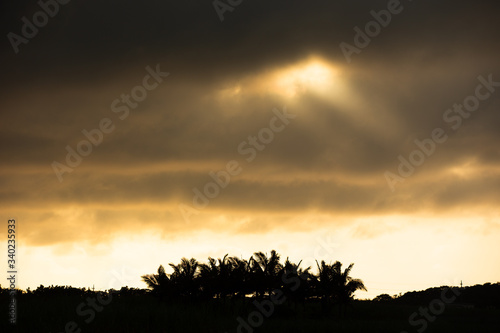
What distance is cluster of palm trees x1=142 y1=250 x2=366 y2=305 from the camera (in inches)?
2586

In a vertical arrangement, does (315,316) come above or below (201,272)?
below

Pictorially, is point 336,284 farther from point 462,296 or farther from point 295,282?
point 462,296

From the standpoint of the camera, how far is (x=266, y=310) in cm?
6669

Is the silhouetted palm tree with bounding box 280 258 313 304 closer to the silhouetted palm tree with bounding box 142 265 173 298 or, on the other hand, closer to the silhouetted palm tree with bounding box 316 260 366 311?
the silhouetted palm tree with bounding box 316 260 366 311

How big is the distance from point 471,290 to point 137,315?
9145cm

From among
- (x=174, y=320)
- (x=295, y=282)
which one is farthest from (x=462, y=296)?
(x=174, y=320)

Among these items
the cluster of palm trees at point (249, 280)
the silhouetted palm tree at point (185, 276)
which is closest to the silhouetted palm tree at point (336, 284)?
the cluster of palm trees at point (249, 280)

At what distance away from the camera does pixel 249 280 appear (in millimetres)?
65812

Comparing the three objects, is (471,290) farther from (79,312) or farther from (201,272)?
(79,312)

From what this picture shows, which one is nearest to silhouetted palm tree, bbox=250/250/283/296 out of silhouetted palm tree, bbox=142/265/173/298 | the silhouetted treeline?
silhouetted palm tree, bbox=142/265/173/298

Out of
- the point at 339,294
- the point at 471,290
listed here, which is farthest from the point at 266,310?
the point at 471,290

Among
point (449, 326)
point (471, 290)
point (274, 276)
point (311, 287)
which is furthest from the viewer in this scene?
point (471, 290)

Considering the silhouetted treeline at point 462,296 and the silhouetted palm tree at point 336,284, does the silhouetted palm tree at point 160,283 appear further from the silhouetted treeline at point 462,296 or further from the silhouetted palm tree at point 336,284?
the silhouetted treeline at point 462,296

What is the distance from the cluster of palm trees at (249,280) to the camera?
6569cm
